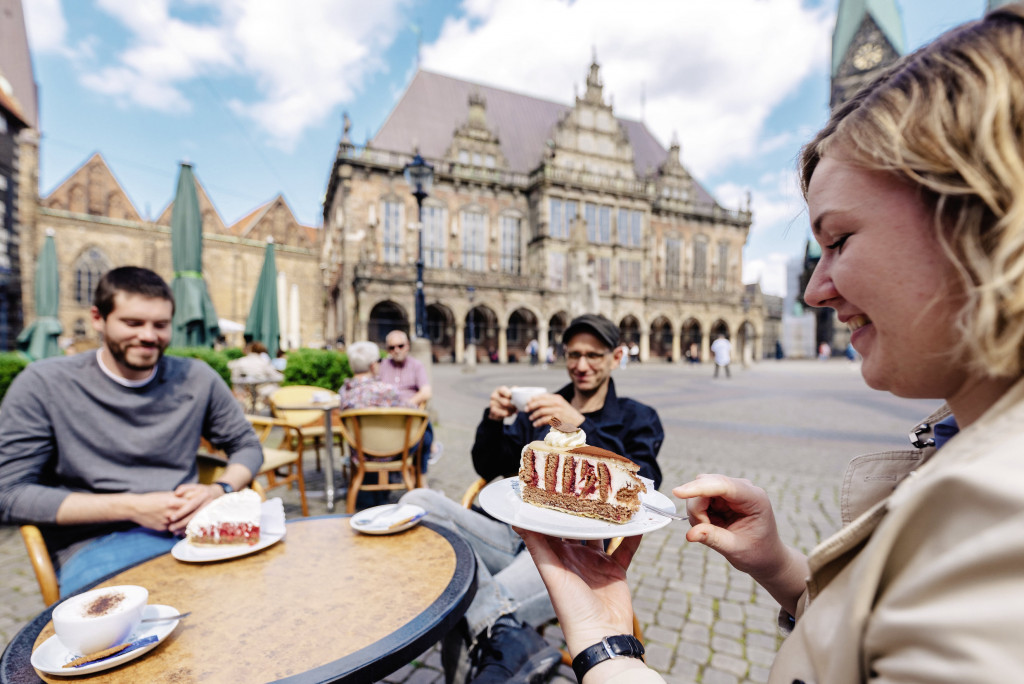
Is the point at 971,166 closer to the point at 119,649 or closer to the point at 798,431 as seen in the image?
the point at 119,649

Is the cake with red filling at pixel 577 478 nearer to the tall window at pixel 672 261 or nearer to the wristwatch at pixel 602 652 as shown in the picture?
the wristwatch at pixel 602 652

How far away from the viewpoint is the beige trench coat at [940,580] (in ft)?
1.33

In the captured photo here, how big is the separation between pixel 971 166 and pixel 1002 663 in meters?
0.48

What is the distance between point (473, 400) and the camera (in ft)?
38.2

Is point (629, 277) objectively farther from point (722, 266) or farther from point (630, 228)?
point (722, 266)

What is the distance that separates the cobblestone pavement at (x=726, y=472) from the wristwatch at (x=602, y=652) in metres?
1.49

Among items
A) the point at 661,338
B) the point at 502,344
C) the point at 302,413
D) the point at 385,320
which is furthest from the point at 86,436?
the point at 661,338

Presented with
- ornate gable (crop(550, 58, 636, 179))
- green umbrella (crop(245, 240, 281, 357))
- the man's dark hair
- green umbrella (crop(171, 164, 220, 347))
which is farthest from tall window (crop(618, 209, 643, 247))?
the man's dark hair

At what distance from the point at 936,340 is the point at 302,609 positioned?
1552 millimetres

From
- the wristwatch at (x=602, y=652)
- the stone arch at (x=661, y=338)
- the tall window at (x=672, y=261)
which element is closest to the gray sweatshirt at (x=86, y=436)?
the wristwatch at (x=602, y=652)

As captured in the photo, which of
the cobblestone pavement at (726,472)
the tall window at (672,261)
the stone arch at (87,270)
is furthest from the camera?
the tall window at (672,261)

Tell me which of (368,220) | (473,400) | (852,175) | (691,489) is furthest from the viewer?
(368,220)

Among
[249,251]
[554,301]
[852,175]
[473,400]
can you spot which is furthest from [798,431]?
[249,251]

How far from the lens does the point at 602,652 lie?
93cm
